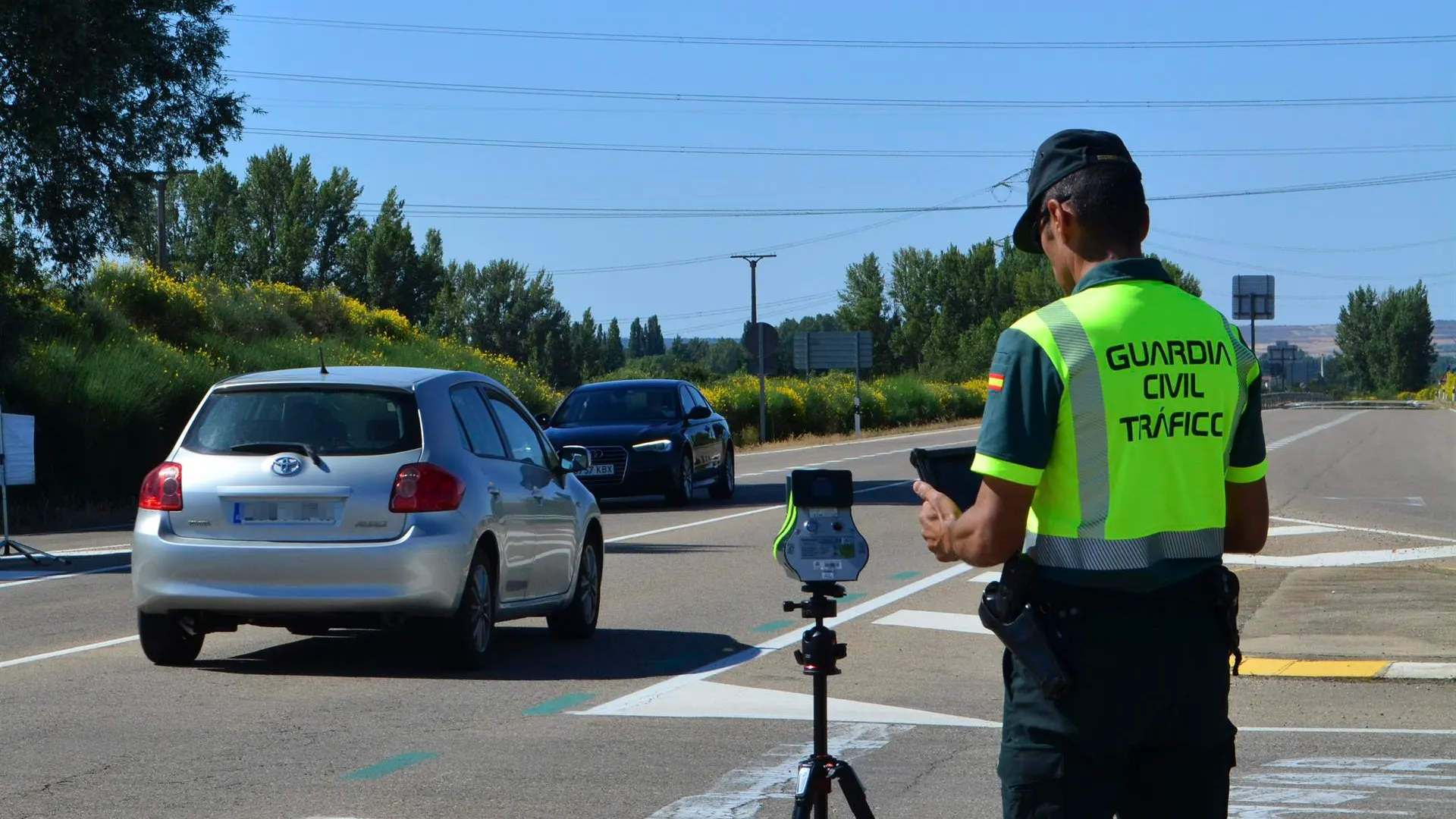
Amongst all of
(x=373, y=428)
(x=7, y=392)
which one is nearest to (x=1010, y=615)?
(x=373, y=428)

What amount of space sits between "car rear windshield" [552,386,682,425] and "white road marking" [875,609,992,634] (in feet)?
36.2

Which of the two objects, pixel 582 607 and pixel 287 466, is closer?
pixel 287 466

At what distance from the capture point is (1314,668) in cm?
983

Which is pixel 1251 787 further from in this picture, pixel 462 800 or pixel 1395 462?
pixel 1395 462

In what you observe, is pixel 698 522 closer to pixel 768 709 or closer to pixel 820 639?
pixel 768 709

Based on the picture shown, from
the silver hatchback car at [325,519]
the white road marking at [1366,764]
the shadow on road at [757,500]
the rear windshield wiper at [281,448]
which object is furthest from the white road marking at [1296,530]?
the rear windshield wiper at [281,448]

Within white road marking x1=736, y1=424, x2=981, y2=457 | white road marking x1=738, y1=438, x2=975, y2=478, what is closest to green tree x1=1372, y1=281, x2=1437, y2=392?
white road marking x1=736, y1=424, x2=981, y2=457

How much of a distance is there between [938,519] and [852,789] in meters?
0.74

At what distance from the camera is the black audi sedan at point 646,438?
22.2 meters

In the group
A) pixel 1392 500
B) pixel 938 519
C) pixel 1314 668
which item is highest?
pixel 938 519

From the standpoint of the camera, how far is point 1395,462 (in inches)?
1359

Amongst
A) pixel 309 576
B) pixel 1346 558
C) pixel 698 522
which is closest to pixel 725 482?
pixel 698 522

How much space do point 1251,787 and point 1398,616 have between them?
5.37 metres

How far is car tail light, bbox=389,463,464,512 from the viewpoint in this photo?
9.34 meters
